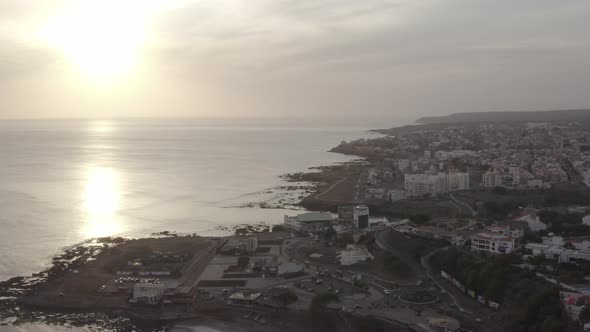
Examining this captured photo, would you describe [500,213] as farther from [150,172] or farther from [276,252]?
[150,172]

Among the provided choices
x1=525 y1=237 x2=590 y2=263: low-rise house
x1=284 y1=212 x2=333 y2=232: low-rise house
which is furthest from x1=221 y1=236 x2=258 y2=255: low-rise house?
x1=525 y1=237 x2=590 y2=263: low-rise house

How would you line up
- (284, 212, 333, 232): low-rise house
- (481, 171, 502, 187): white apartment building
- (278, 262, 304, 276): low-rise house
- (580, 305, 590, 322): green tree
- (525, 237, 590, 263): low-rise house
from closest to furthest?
(580, 305, 590, 322): green tree → (525, 237, 590, 263): low-rise house → (278, 262, 304, 276): low-rise house → (284, 212, 333, 232): low-rise house → (481, 171, 502, 187): white apartment building

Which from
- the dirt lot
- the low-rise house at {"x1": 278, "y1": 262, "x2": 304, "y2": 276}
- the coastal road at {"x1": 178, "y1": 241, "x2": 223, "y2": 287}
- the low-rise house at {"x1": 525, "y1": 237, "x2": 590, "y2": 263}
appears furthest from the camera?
the low-rise house at {"x1": 278, "y1": 262, "x2": 304, "y2": 276}

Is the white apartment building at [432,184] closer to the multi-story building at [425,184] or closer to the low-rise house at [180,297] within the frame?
the multi-story building at [425,184]

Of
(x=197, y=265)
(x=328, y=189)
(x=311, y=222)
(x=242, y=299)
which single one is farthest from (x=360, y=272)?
(x=328, y=189)

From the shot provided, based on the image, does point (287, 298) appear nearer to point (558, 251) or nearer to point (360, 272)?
Result: point (360, 272)

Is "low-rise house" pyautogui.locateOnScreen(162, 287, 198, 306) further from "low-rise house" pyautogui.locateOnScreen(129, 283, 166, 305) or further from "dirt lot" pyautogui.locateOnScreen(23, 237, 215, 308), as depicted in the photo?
"dirt lot" pyautogui.locateOnScreen(23, 237, 215, 308)
